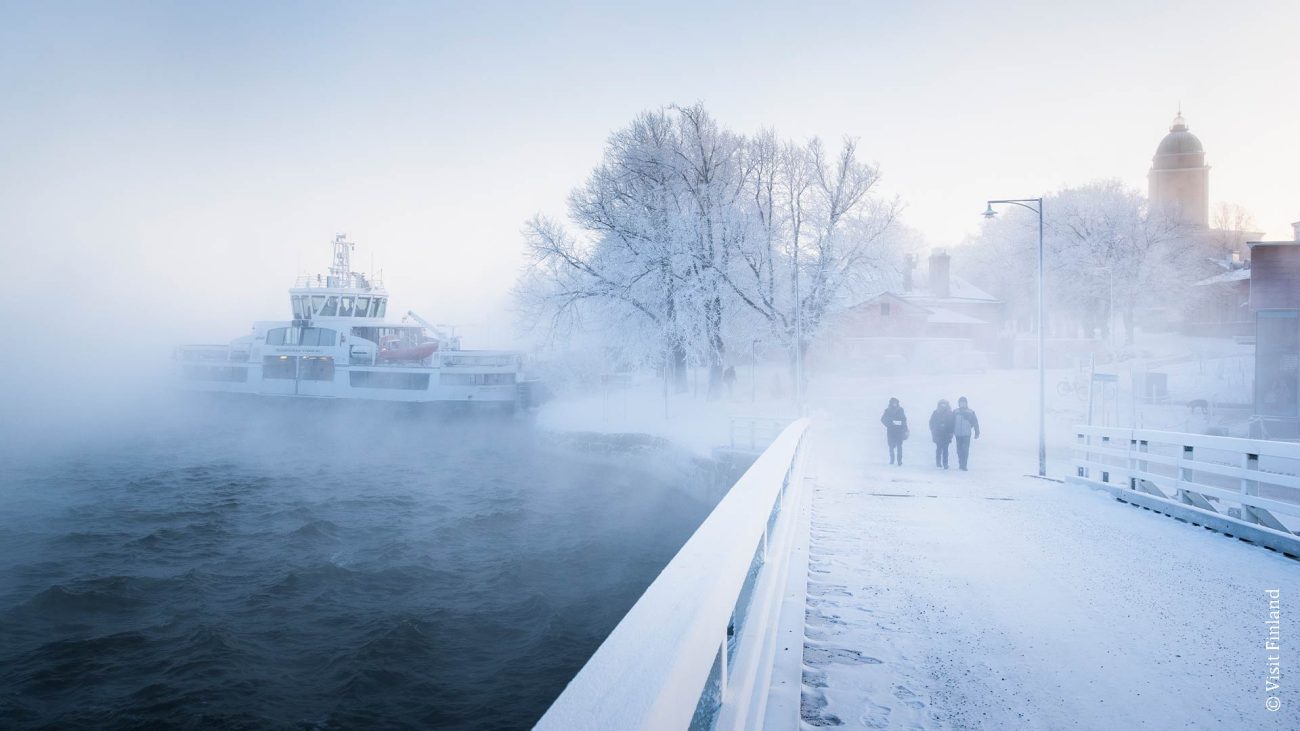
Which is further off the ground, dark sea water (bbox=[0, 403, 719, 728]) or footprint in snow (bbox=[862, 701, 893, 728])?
footprint in snow (bbox=[862, 701, 893, 728])

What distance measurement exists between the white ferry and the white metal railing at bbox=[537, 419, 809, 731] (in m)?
40.7

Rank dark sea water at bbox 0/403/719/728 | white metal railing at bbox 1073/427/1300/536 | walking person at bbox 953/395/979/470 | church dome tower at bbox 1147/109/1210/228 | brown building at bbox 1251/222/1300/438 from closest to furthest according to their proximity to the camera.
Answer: white metal railing at bbox 1073/427/1300/536 → dark sea water at bbox 0/403/719/728 → walking person at bbox 953/395/979/470 → brown building at bbox 1251/222/1300/438 → church dome tower at bbox 1147/109/1210/228

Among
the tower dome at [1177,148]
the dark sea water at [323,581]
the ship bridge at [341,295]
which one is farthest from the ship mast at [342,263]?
the tower dome at [1177,148]

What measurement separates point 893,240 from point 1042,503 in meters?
25.7

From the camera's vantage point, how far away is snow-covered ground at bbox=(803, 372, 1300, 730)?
13.6ft

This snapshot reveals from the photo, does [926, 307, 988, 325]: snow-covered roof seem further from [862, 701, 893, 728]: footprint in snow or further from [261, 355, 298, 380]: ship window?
[862, 701, 893, 728]: footprint in snow

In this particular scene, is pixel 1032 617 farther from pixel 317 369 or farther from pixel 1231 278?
pixel 1231 278

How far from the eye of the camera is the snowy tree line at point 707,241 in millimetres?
33938

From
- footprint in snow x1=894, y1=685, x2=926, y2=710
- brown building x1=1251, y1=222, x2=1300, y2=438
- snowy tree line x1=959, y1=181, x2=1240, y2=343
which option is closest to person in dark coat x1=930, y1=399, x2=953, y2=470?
footprint in snow x1=894, y1=685, x2=926, y2=710

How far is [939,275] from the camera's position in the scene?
63.6 m

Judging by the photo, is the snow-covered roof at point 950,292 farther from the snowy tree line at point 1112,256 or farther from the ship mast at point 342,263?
the ship mast at point 342,263

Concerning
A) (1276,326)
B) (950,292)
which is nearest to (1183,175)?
(950,292)

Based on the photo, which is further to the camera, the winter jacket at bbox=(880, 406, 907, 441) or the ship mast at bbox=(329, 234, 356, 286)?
the ship mast at bbox=(329, 234, 356, 286)

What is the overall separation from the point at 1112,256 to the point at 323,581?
60804mm
